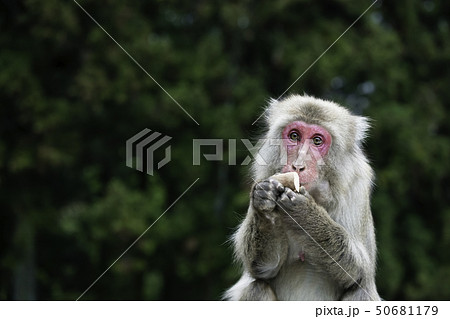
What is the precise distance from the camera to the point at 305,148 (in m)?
6.56

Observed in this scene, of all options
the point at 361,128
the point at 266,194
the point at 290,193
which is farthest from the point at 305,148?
the point at 361,128

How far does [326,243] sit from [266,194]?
80 cm

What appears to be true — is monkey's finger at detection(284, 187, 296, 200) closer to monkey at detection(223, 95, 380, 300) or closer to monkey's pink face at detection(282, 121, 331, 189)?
monkey at detection(223, 95, 380, 300)

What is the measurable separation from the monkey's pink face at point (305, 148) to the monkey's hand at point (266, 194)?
0.36 meters

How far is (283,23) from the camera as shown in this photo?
19016 millimetres

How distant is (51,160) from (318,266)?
1050 centimetres

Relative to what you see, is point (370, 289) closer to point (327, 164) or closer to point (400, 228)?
point (327, 164)

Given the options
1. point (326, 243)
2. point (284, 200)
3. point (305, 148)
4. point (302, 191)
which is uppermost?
point (305, 148)

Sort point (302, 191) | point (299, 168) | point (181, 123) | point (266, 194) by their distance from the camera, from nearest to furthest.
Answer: point (266, 194) → point (302, 191) → point (299, 168) → point (181, 123)

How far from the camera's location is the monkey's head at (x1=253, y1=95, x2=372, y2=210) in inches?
259

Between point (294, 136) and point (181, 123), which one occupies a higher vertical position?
point (181, 123)

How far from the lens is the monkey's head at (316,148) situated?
6574mm

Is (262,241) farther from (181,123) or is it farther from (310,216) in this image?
(181,123)

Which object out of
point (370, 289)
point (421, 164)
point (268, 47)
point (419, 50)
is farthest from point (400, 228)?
point (370, 289)
